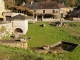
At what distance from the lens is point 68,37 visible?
32.3 m

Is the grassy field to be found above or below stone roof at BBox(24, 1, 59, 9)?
above

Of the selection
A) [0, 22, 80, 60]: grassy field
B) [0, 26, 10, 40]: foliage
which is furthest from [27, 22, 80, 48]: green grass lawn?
[0, 26, 10, 40]: foliage

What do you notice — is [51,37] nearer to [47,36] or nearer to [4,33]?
[47,36]

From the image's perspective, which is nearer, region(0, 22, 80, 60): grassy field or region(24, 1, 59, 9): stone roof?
region(0, 22, 80, 60): grassy field

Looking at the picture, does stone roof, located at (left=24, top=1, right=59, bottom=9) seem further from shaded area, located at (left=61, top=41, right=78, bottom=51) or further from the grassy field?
shaded area, located at (left=61, top=41, right=78, bottom=51)

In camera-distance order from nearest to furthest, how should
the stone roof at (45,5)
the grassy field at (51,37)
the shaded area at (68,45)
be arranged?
the grassy field at (51,37), the shaded area at (68,45), the stone roof at (45,5)

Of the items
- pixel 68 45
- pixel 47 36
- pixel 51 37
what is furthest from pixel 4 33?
pixel 68 45

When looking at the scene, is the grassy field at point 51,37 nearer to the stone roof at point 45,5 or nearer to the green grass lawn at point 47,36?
the green grass lawn at point 47,36

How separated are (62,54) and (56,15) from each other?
41.0 metres

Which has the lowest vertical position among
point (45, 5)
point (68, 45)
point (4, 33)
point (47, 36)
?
point (45, 5)

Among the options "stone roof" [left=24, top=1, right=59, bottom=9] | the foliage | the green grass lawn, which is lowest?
"stone roof" [left=24, top=1, right=59, bottom=9]

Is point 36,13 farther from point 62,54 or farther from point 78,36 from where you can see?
point 62,54

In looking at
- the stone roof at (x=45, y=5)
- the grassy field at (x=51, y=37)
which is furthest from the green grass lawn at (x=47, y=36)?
the stone roof at (x=45, y=5)

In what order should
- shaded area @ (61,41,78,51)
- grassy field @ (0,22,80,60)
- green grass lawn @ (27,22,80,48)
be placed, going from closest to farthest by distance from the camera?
grassy field @ (0,22,80,60) < shaded area @ (61,41,78,51) < green grass lawn @ (27,22,80,48)
